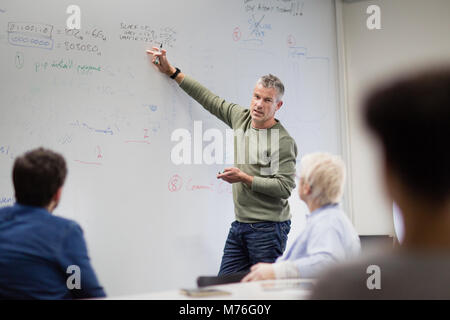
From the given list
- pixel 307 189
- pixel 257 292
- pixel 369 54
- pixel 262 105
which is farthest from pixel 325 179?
pixel 369 54

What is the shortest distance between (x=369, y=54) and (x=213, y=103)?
4.62 feet

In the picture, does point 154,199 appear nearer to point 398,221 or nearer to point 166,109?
point 166,109

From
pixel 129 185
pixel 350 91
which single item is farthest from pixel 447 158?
pixel 350 91

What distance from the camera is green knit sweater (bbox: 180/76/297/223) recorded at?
8.20ft

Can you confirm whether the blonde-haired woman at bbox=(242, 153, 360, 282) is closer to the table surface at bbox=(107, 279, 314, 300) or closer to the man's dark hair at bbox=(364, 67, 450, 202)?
the table surface at bbox=(107, 279, 314, 300)

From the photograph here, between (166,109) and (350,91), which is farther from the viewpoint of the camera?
(350,91)

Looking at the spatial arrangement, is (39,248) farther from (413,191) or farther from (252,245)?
(252,245)

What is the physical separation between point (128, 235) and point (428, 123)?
189 cm

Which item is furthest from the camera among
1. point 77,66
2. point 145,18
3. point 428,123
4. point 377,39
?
point 377,39

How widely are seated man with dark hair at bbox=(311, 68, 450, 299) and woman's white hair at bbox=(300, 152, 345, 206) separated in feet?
2.63

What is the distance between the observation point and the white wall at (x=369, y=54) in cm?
332

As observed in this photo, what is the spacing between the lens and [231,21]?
2.94 m

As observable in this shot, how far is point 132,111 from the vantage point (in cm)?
254
